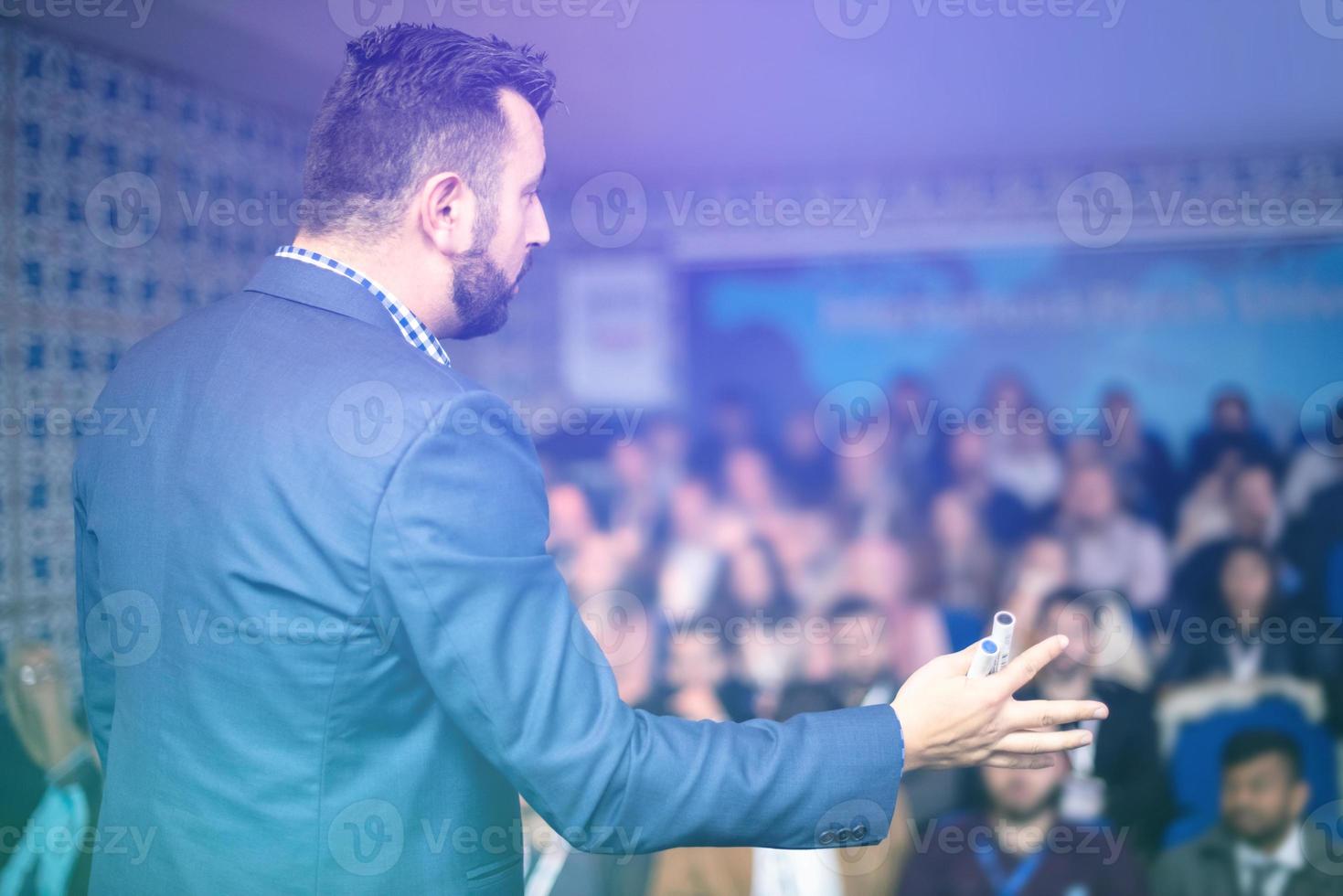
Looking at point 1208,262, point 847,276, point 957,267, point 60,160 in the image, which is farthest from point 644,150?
point 1208,262

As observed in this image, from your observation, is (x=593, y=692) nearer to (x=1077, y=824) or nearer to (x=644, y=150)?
(x=1077, y=824)

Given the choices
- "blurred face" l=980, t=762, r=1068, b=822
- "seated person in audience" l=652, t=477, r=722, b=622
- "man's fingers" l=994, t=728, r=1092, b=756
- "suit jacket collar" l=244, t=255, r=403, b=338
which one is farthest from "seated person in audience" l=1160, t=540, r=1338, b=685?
"suit jacket collar" l=244, t=255, r=403, b=338

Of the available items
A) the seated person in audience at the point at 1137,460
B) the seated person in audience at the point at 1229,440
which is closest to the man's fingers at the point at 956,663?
the seated person in audience at the point at 1137,460

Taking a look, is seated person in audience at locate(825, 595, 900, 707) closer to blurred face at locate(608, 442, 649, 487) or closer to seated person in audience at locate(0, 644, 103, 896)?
blurred face at locate(608, 442, 649, 487)

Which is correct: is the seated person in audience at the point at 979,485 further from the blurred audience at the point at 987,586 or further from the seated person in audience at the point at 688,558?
the seated person in audience at the point at 688,558

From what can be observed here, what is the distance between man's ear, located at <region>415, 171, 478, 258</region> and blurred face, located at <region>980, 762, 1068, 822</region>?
83.2 inches

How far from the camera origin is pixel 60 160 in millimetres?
2338

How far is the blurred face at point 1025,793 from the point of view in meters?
2.42

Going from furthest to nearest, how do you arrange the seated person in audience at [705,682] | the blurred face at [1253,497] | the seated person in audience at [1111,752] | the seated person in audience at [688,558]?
1. the blurred face at [1253,497]
2. the seated person in audience at [688,558]
3. the seated person in audience at [705,682]
4. the seated person in audience at [1111,752]

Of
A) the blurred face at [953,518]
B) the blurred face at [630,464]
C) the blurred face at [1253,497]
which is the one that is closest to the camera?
the blurred face at [1253,497]

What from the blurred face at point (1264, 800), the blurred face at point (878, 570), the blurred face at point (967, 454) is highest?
the blurred face at point (967, 454)

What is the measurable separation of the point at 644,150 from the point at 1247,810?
9.67ft

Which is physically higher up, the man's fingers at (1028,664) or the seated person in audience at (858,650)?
the man's fingers at (1028,664)

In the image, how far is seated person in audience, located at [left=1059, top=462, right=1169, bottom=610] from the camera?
3385 millimetres
